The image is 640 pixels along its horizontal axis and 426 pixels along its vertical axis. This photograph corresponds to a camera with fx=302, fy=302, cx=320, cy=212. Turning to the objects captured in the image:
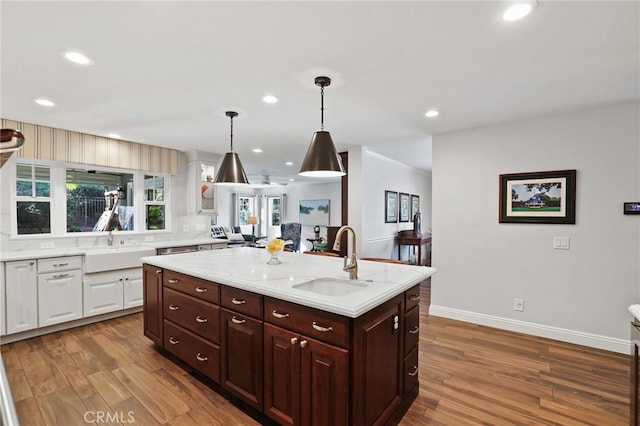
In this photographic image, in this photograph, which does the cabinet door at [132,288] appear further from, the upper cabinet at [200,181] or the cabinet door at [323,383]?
the cabinet door at [323,383]

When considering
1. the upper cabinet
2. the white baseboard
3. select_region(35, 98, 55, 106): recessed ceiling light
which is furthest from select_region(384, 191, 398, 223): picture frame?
select_region(35, 98, 55, 106): recessed ceiling light

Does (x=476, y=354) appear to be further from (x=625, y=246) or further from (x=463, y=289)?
(x=625, y=246)

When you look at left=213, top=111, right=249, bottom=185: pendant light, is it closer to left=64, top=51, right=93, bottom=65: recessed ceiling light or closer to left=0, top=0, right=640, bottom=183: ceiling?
left=0, top=0, right=640, bottom=183: ceiling

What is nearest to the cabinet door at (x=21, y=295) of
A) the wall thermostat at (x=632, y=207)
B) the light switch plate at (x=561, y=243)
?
the light switch plate at (x=561, y=243)

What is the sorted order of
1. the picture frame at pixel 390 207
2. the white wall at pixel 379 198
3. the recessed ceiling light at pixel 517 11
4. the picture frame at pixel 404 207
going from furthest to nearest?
the picture frame at pixel 404 207
the picture frame at pixel 390 207
the white wall at pixel 379 198
the recessed ceiling light at pixel 517 11

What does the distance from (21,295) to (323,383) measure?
141 inches

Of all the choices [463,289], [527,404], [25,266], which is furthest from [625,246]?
[25,266]

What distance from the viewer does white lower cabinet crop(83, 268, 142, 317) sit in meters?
3.70

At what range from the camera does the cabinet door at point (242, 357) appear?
1.94 m

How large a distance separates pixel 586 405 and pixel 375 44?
9.47ft

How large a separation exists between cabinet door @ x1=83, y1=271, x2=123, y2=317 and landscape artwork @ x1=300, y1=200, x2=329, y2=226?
7.04 metres

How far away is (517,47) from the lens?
1.89m

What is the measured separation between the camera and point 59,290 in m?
3.48

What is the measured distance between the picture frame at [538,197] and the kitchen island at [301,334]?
1848 mm
